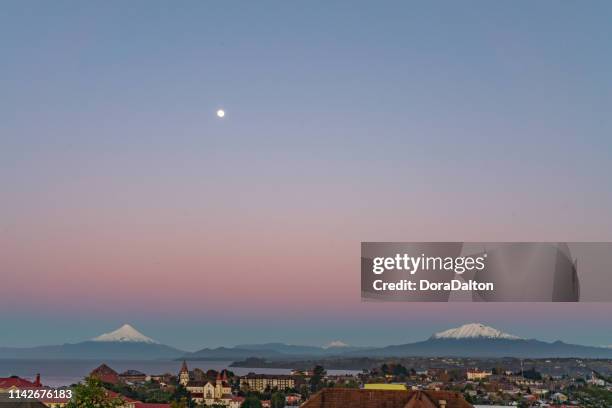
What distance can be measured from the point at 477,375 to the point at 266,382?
39241mm

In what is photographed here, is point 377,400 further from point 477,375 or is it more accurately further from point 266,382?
point 477,375

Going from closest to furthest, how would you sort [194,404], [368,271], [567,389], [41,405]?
[368,271], [41,405], [194,404], [567,389]

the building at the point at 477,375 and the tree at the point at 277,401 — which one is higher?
the tree at the point at 277,401

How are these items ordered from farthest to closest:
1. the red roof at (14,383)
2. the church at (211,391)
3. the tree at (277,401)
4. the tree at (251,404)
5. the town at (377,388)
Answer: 1. the church at (211,391)
2. the tree at (277,401)
3. the tree at (251,404)
4. the red roof at (14,383)
5. the town at (377,388)

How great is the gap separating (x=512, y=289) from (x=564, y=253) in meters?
4.88

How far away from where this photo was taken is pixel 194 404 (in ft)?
265

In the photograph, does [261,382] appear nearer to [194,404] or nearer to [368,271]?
[194,404]

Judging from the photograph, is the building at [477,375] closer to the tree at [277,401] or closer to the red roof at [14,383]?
the tree at [277,401]

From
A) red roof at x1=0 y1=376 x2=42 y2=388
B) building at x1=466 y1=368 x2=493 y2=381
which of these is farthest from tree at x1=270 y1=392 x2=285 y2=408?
building at x1=466 y1=368 x2=493 y2=381

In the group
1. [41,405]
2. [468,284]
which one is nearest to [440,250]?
[468,284]

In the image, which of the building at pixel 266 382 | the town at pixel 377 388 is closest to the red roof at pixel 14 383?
the town at pixel 377 388

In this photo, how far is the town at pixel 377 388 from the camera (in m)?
30.5

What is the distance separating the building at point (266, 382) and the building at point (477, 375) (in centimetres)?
3192

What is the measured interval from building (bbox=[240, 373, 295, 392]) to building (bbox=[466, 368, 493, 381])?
105 ft
